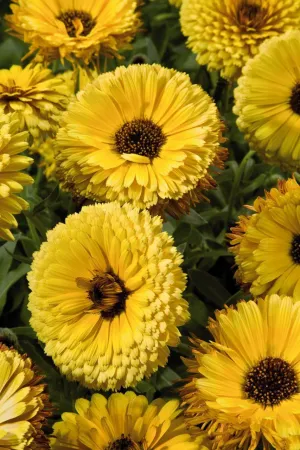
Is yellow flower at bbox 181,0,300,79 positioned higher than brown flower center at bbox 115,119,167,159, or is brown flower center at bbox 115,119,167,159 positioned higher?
yellow flower at bbox 181,0,300,79

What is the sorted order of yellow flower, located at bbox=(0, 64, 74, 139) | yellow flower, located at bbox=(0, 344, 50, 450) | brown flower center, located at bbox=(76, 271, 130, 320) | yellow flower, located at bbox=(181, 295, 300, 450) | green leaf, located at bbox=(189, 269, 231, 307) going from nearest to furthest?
yellow flower, located at bbox=(0, 344, 50, 450) < yellow flower, located at bbox=(181, 295, 300, 450) < brown flower center, located at bbox=(76, 271, 130, 320) < yellow flower, located at bbox=(0, 64, 74, 139) < green leaf, located at bbox=(189, 269, 231, 307)

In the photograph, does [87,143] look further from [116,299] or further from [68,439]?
[68,439]

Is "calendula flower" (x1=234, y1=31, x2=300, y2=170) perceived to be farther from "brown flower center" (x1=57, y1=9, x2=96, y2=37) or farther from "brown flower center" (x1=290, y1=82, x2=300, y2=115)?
"brown flower center" (x1=57, y1=9, x2=96, y2=37)

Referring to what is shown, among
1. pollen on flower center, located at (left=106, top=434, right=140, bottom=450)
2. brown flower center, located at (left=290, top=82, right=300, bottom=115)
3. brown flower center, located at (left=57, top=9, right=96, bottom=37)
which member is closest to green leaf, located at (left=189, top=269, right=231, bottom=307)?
brown flower center, located at (left=290, top=82, right=300, bottom=115)

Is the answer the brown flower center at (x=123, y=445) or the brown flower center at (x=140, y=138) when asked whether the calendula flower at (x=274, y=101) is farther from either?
the brown flower center at (x=123, y=445)

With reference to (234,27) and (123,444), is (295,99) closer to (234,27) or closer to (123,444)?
(234,27)

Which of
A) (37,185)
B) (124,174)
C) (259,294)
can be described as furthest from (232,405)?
(37,185)
